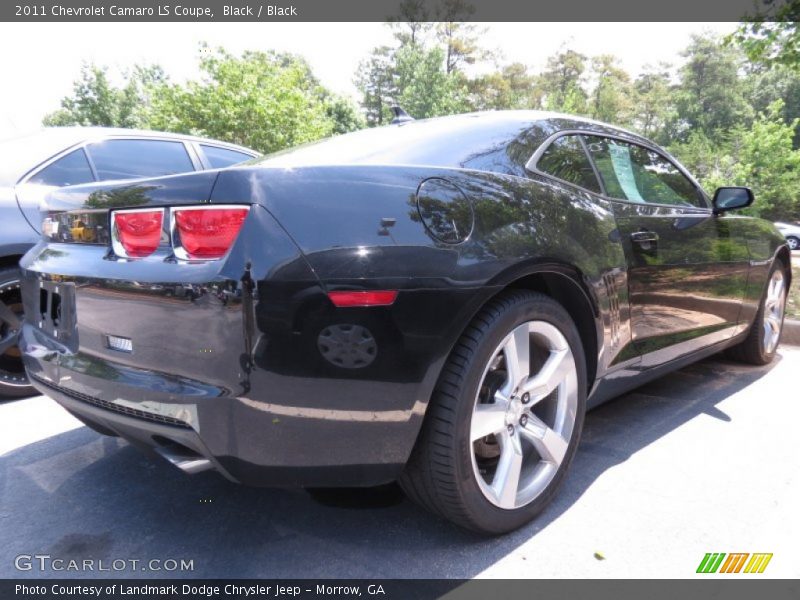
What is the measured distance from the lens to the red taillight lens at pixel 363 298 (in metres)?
1.45

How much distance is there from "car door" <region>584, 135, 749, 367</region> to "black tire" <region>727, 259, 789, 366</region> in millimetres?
595

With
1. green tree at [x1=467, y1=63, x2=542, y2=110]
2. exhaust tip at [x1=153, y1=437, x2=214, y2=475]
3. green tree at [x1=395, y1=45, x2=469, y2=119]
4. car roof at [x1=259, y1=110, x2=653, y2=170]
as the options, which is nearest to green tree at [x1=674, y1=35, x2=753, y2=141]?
green tree at [x1=467, y1=63, x2=542, y2=110]

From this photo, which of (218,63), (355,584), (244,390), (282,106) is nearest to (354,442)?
(244,390)

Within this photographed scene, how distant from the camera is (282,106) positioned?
17.0m

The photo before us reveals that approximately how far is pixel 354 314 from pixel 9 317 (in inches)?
105

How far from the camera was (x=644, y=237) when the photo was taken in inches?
96.0

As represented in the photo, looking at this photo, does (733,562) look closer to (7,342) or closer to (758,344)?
(758,344)

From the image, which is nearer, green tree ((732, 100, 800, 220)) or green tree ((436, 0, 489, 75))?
green tree ((732, 100, 800, 220))

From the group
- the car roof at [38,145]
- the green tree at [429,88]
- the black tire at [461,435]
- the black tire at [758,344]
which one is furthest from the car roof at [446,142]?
the green tree at [429,88]

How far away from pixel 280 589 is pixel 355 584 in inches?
8.7

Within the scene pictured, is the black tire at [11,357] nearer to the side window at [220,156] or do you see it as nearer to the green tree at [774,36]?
Result: the side window at [220,156]

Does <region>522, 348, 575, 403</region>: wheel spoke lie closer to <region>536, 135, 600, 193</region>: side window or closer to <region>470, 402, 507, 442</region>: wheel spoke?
<region>470, 402, 507, 442</region>: wheel spoke

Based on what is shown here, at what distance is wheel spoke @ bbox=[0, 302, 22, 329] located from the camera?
307 cm

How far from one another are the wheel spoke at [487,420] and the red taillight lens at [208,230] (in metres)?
0.89
